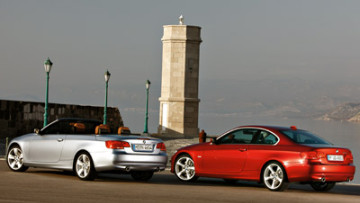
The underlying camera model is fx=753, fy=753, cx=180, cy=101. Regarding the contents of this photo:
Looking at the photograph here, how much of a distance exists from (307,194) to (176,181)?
3.24 m

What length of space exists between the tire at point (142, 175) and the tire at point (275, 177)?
286 cm

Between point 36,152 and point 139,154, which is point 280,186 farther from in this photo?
point 36,152

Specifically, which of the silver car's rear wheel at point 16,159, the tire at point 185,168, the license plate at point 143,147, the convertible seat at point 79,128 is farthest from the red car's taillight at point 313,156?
the silver car's rear wheel at point 16,159

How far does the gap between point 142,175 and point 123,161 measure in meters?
1.56

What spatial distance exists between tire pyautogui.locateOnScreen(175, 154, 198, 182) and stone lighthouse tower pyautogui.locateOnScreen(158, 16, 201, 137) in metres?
29.4

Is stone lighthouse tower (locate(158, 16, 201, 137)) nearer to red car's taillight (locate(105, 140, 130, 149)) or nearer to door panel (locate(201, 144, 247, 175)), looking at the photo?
door panel (locate(201, 144, 247, 175))

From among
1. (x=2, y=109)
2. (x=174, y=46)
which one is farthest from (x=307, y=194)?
(x=174, y=46)

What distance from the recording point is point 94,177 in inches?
633

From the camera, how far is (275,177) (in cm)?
1543

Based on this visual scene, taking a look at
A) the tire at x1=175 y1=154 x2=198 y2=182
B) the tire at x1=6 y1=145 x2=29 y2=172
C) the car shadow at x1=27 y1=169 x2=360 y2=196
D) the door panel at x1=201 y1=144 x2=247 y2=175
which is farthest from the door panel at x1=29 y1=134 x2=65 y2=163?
the door panel at x1=201 y1=144 x2=247 y2=175

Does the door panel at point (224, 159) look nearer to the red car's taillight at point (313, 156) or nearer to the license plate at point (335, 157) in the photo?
the red car's taillight at point (313, 156)

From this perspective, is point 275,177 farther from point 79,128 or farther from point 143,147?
point 79,128

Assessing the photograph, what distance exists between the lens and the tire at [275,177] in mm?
15266

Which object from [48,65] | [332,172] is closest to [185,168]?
[332,172]
